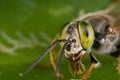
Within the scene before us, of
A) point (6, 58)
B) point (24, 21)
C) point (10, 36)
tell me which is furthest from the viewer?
point (24, 21)

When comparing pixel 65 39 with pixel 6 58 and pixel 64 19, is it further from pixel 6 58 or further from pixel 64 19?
pixel 64 19

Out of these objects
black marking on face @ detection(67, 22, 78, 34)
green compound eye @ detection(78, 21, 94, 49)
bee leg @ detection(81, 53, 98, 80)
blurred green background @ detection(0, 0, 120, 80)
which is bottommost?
bee leg @ detection(81, 53, 98, 80)

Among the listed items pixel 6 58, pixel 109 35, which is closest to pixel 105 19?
pixel 109 35

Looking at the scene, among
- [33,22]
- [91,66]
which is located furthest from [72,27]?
[33,22]

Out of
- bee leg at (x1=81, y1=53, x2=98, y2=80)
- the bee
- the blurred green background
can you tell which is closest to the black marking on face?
the bee

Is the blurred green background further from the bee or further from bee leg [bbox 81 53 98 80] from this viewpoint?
bee leg [bbox 81 53 98 80]

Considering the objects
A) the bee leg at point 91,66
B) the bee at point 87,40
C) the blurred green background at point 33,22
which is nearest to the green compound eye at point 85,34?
the bee at point 87,40

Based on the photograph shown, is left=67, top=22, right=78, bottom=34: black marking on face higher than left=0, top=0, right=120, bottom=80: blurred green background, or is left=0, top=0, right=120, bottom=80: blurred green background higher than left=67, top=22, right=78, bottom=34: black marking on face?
left=0, top=0, right=120, bottom=80: blurred green background
